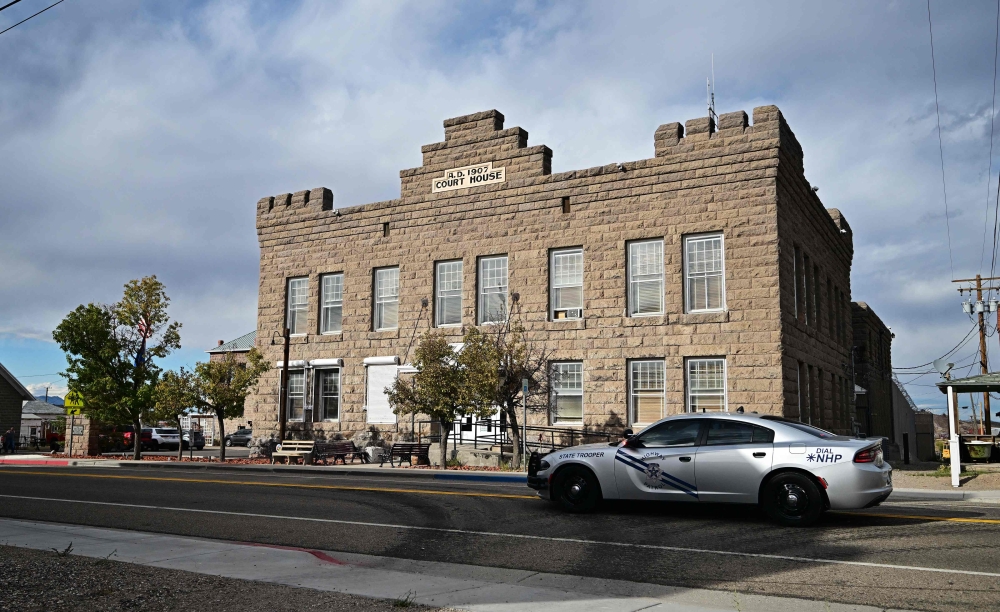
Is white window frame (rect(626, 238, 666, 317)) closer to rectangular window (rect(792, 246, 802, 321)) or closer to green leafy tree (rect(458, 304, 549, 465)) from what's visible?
green leafy tree (rect(458, 304, 549, 465))

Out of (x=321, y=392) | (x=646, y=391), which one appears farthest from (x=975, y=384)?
(x=321, y=392)

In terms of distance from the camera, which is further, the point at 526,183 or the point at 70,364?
the point at 70,364

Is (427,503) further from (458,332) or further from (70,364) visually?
(70,364)

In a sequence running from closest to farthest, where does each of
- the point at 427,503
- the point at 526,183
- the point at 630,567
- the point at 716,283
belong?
the point at 630,567 → the point at 427,503 → the point at 716,283 → the point at 526,183

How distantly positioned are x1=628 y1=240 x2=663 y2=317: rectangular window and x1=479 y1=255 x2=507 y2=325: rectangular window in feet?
14.0

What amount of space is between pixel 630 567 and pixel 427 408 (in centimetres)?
1628

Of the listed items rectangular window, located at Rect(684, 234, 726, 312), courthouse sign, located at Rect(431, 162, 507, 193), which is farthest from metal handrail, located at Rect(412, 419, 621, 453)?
courthouse sign, located at Rect(431, 162, 507, 193)

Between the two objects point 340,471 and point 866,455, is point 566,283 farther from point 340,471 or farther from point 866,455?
point 866,455

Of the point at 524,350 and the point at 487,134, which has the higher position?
the point at 487,134

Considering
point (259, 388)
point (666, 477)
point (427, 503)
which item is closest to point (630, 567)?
point (666, 477)

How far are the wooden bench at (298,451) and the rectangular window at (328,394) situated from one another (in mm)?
3066

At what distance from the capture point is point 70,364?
32219mm

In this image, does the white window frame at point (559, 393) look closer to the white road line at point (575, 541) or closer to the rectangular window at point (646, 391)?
the rectangular window at point (646, 391)

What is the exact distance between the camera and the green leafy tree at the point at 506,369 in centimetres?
2334
